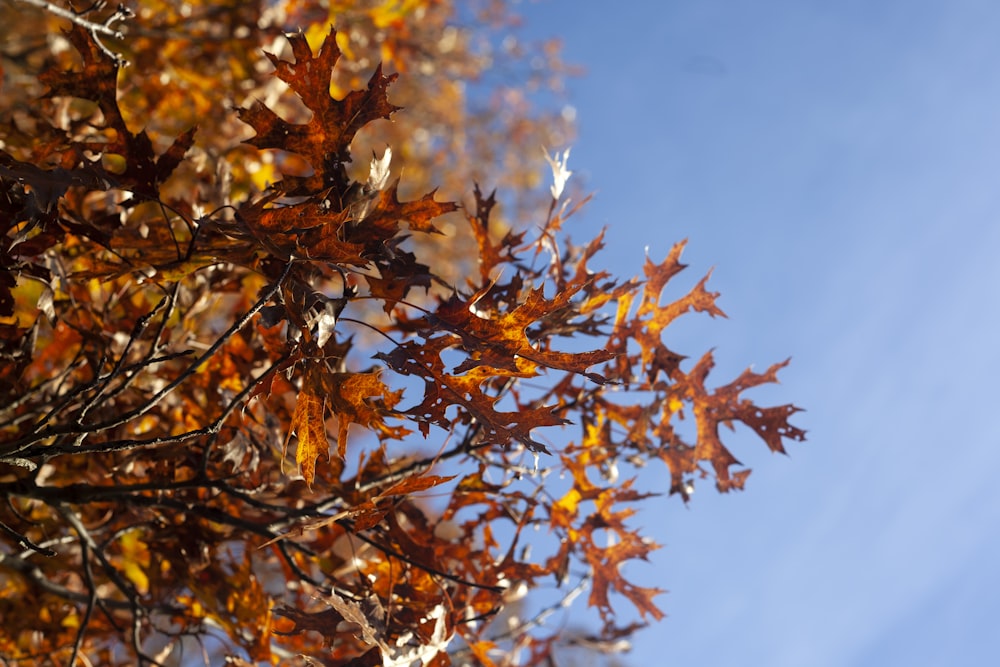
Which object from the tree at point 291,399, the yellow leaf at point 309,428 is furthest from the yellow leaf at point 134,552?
the yellow leaf at point 309,428

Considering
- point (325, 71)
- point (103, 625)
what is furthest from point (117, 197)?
point (103, 625)

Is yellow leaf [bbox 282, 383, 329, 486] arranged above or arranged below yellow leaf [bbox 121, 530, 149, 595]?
below

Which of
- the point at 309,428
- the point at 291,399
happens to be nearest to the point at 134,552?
the point at 291,399

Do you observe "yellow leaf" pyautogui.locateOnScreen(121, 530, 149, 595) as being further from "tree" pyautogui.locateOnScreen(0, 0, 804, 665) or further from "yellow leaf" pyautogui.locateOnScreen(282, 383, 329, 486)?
"yellow leaf" pyautogui.locateOnScreen(282, 383, 329, 486)

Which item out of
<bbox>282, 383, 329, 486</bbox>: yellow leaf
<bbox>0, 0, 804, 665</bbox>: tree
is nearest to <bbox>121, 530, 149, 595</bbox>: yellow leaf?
<bbox>0, 0, 804, 665</bbox>: tree

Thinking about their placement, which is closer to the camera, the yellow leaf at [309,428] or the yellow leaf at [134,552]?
the yellow leaf at [309,428]

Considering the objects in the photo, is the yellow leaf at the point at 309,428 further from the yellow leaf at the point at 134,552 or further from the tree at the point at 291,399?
the yellow leaf at the point at 134,552

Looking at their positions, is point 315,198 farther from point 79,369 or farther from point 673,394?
point 79,369

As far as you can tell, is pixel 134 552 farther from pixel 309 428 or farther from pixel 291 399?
pixel 309 428
